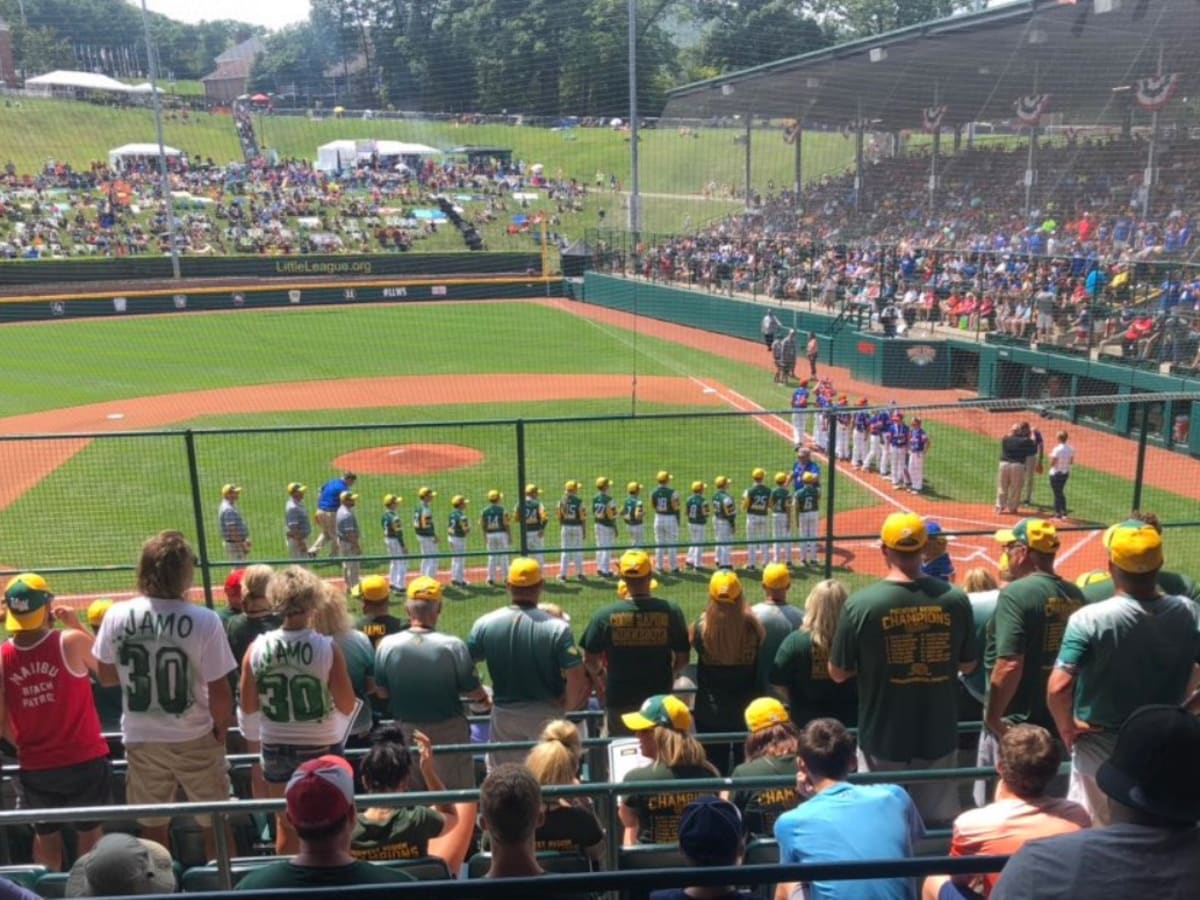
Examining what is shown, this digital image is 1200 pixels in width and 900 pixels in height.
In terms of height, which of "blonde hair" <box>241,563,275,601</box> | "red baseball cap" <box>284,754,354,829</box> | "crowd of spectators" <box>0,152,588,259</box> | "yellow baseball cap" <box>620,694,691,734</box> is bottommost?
"yellow baseball cap" <box>620,694,691,734</box>

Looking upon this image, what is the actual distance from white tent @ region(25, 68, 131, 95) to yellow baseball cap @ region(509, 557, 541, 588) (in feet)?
169

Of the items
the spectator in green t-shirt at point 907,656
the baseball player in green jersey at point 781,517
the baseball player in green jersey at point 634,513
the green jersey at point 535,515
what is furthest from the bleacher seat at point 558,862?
the baseball player in green jersey at point 781,517

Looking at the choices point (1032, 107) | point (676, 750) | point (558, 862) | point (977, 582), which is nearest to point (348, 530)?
point (977, 582)

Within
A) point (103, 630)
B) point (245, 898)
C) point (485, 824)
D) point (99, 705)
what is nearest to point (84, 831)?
point (103, 630)

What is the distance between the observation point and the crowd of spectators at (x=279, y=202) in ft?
159

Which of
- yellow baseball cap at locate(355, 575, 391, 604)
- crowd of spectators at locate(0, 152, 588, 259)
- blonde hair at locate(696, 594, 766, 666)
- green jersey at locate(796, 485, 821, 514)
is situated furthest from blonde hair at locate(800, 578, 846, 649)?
crowd of spectators at locate(0, 152, 588, 259)

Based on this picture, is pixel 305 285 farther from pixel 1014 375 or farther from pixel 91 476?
pixel 1014 375

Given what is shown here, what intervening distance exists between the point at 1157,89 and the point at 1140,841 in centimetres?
3122

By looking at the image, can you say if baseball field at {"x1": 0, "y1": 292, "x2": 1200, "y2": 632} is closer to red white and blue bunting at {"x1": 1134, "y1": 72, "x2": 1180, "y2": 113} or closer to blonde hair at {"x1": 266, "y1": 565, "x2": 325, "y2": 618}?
blonde hair at {"x1": 266, "y1": 565, "x2": 325, "y2": 618}

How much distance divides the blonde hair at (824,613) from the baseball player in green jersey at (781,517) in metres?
9.08

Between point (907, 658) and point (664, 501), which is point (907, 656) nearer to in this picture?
point (907, 658)

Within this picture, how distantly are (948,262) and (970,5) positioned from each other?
32.9 metres

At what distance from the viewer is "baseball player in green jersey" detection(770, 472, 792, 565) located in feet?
48.9

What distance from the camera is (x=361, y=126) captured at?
5072 cm
